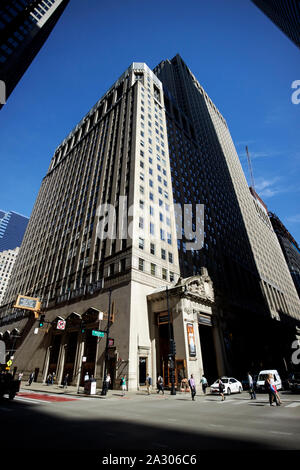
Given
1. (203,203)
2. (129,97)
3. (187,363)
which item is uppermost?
(129,97)

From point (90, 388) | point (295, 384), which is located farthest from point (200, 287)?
point (90, 388)

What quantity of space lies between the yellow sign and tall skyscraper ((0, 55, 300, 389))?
159 centimetres

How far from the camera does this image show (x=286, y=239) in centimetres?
16250

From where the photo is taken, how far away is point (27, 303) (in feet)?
143

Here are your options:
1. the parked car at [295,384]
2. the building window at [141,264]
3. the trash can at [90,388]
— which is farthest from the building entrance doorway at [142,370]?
the parked car at [295,384]

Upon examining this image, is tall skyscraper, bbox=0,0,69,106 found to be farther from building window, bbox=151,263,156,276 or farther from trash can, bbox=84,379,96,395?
trash can, bbox=84,379,96,395

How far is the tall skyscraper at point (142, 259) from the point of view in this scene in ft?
99.6

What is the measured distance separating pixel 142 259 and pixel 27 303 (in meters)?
25.7

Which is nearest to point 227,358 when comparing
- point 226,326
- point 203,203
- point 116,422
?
point 226,326

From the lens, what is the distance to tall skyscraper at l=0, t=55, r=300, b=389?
99.6 ft

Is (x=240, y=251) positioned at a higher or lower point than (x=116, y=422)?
higher

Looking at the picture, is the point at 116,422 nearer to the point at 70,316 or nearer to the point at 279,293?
the point at 70,316
